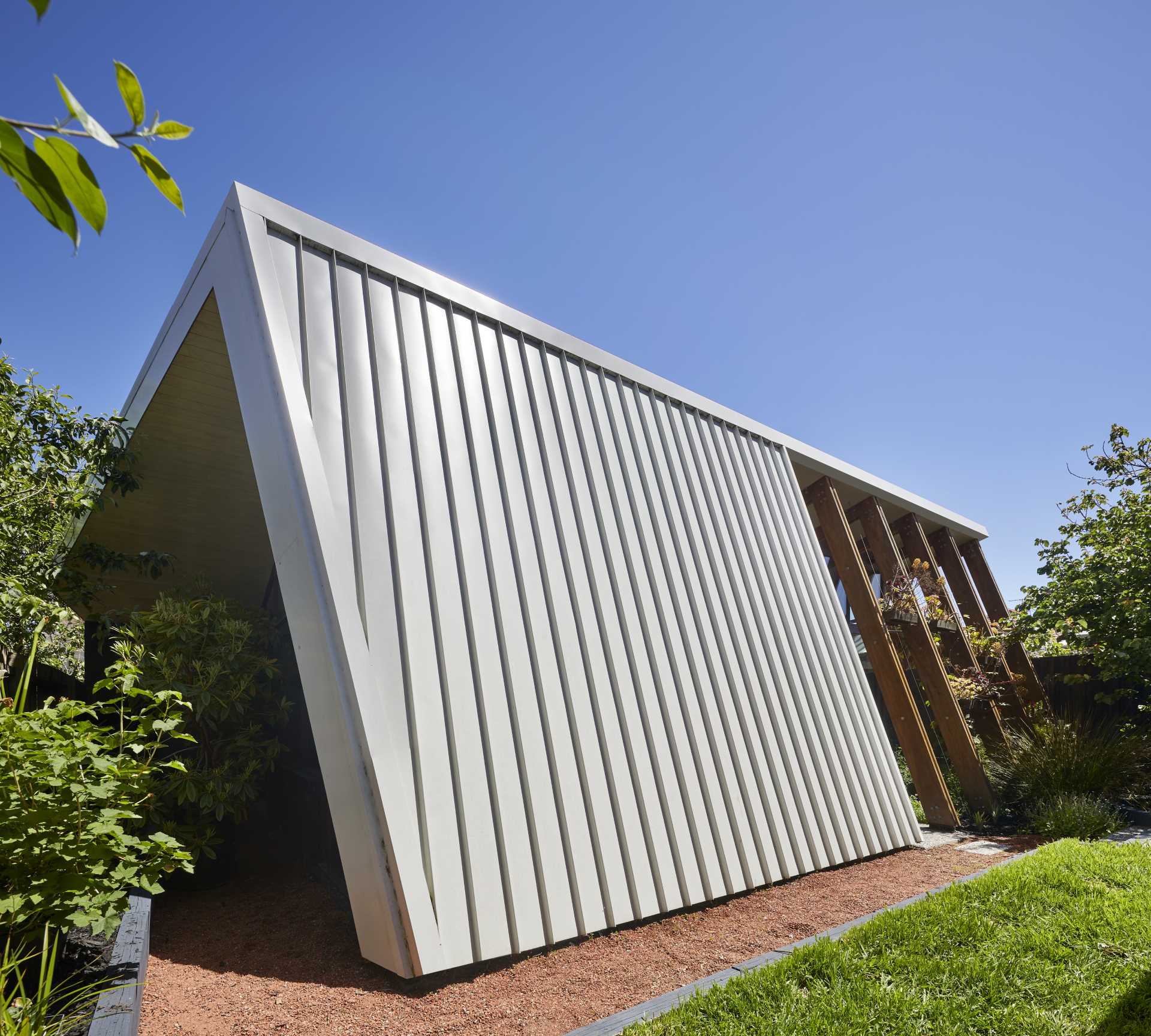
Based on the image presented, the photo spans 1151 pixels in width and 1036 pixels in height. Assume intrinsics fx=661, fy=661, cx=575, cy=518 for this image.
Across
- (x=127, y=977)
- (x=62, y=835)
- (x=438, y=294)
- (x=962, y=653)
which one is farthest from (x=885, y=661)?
(x=62, y=835)

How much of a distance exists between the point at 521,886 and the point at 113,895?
151 cm

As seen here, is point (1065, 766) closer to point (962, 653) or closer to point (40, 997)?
point (962, 653)

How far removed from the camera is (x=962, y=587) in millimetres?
8914

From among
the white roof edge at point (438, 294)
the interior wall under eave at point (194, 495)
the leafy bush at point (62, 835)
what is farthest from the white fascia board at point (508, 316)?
the leafy bush at point (62, 835)

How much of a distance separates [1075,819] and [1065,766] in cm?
95

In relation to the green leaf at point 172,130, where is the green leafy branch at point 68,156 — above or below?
below

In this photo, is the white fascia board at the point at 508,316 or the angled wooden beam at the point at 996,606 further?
the angled wooden beam at the point at 996,606

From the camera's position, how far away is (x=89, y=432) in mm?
4508

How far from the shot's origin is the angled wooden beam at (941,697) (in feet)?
20.8

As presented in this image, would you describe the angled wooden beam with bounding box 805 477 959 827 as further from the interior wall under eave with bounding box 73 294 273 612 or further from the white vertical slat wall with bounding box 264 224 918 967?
the interior wall under eave with bounding box 73 294 273 612

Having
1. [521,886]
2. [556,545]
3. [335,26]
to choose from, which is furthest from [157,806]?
[335,26]

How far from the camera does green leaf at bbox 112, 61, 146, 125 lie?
16.3 inches

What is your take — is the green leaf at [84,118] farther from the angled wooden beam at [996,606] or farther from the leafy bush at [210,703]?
the angled wooden beam at [996,606]

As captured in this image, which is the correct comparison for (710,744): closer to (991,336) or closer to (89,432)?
(89,432)
